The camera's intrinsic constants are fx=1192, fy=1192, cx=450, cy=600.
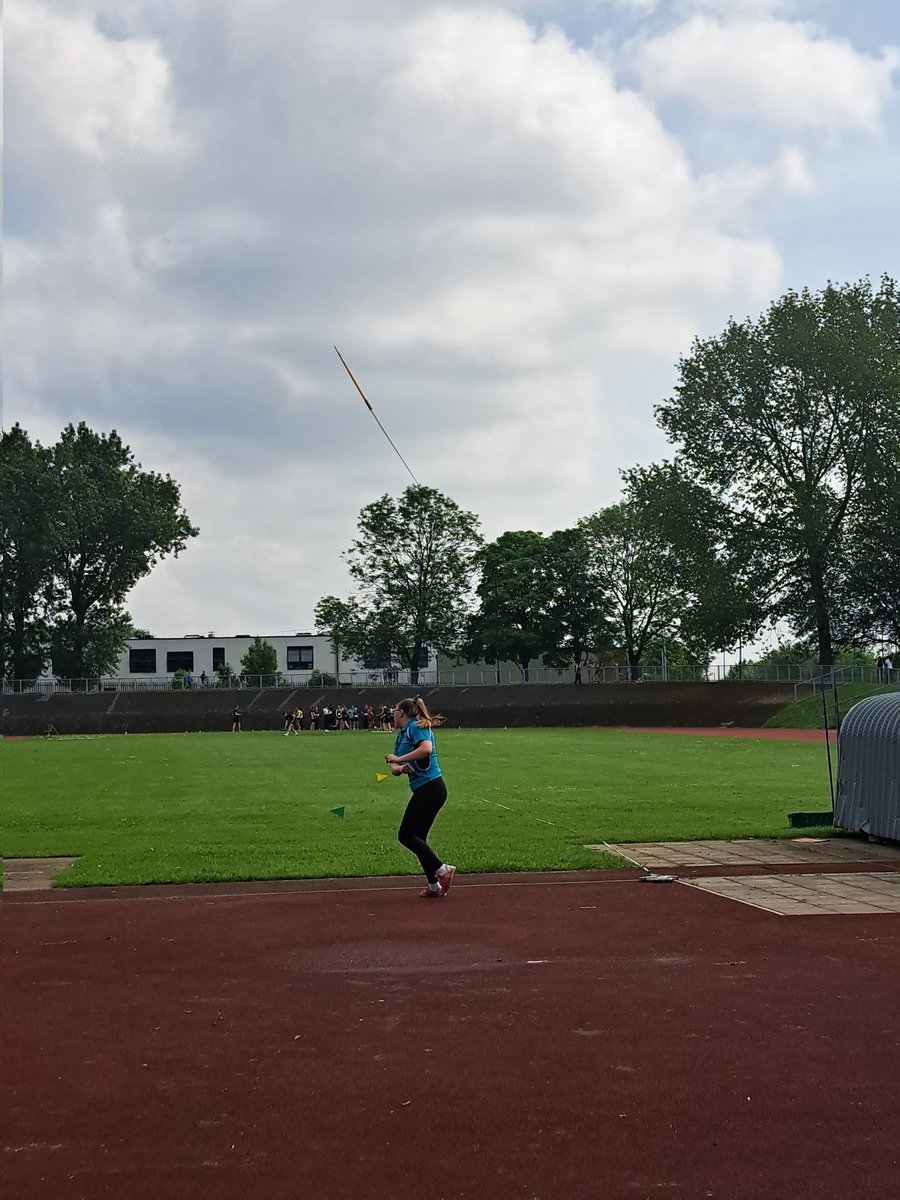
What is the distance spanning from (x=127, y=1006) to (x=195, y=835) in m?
8.77

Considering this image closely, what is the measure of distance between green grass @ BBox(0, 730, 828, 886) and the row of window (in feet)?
267

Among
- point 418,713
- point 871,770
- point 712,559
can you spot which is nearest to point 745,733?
point 712,559

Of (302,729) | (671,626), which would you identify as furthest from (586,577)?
(302,729)

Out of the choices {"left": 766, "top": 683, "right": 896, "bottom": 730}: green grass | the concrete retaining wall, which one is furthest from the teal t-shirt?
the concrete retaining wall

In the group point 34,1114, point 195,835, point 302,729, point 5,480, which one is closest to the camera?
point 34,1114

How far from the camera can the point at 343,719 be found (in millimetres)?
67250

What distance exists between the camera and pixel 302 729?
68.3 m

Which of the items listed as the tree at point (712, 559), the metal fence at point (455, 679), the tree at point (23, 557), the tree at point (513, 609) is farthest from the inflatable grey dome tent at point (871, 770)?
the tree at point (513, 609)

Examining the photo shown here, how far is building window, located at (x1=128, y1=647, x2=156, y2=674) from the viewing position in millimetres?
119000

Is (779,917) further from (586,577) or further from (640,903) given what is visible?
(586,577)

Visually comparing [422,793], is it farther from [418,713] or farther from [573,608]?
[573,608]

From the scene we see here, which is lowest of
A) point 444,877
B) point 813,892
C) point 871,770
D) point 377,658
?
point 813,892

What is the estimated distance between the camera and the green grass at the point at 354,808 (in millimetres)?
13781

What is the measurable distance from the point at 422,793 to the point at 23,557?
6798 cm
